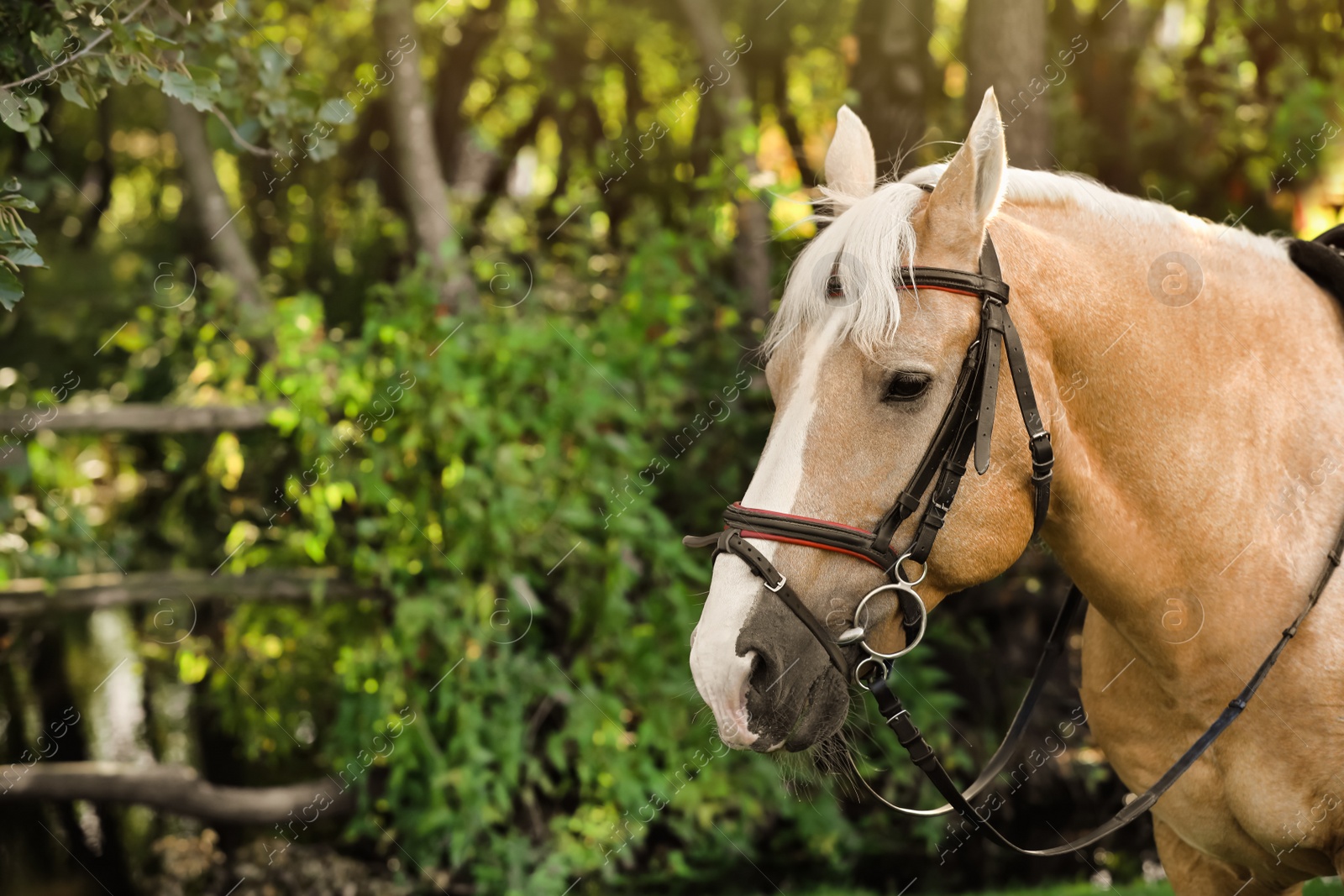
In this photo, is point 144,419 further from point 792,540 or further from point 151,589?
point 792,540

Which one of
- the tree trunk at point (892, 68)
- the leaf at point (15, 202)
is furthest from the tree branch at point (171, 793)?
the tree trunk at point (892, 68)

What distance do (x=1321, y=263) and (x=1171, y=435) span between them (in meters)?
0.71

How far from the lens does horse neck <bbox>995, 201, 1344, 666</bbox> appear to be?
6.64ft

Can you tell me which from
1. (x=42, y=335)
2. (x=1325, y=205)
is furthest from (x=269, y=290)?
(x=1325, y=205)

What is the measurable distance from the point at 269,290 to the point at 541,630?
2763mm

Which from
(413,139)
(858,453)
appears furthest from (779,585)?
(413,139)

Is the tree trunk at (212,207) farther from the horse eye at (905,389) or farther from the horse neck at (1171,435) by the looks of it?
the horse neck at (1171,435)

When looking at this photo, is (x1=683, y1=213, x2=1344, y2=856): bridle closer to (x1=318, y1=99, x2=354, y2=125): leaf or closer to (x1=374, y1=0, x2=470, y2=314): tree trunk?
(x1=318, y1=99, x2=354, y2=125): leaf

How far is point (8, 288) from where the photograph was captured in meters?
1.97

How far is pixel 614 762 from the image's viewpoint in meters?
4.10

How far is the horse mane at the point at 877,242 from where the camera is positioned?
6.00 ft

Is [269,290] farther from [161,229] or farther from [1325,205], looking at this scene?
[1325,205]

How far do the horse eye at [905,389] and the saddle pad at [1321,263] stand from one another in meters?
1.18

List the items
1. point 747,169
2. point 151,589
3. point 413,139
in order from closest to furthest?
point 151,589 < point 747,169 < point 413,139
